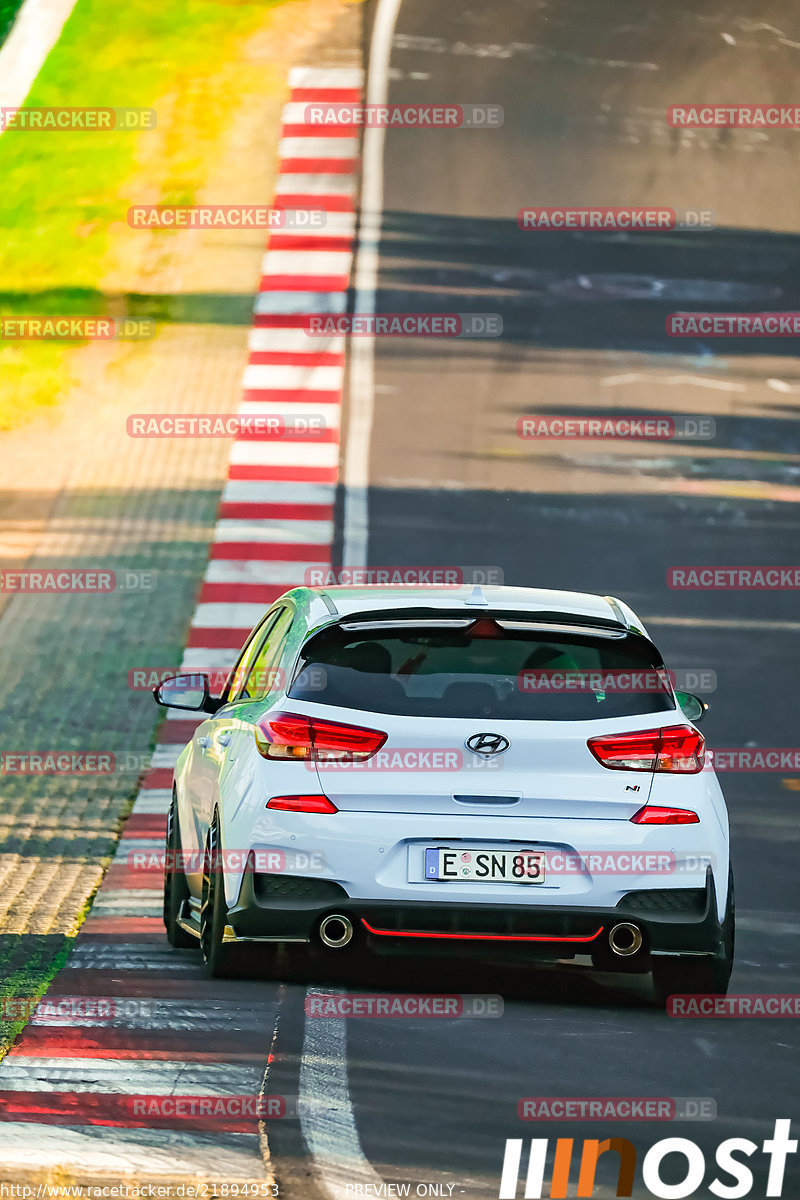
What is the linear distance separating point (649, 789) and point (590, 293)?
18.8 metres

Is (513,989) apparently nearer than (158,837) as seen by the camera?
Yes

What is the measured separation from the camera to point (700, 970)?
7742 mm

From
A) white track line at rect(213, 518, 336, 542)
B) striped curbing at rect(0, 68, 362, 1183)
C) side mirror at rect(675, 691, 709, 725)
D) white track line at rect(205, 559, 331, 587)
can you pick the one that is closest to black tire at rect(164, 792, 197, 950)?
striped curbing at rect(0, 68, 362, 1183)

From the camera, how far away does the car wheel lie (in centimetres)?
768

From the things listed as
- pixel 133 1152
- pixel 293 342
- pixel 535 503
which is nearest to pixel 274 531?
pixel 535 503

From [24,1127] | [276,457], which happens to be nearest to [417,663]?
[24,1127]

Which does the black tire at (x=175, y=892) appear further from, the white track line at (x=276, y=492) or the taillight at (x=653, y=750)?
the white track line at (x=276, y=492)

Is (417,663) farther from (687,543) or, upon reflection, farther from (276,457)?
(276,457)

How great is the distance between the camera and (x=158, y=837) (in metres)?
12.0

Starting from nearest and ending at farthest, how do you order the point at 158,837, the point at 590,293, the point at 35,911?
the point at 35,911 → the point at 158,837 → the point at 590,293

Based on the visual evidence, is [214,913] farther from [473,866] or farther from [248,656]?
[248,656]

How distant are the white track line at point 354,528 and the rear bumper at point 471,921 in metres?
0.39

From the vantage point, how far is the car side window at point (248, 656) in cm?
894

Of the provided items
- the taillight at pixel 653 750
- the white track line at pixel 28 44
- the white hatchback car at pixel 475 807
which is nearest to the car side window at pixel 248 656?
the white hatchback car at pixel 475 807
